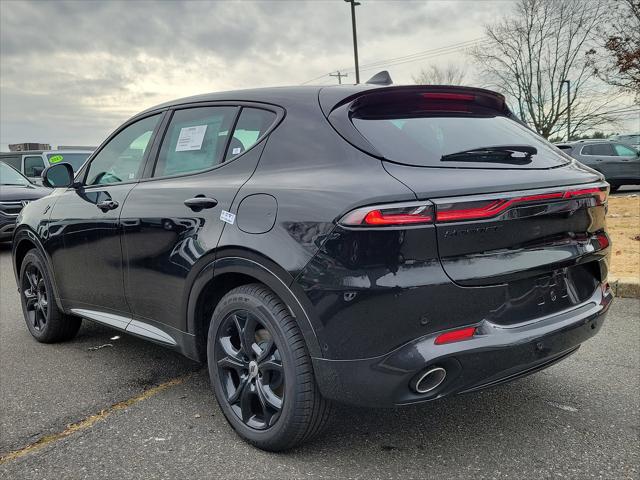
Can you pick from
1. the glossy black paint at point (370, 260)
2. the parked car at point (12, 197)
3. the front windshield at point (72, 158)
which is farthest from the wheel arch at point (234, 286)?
the front windshield at point (72, 158)

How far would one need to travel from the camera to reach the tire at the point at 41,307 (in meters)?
4.18

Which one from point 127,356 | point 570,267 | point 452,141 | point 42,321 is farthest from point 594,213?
point 42,321

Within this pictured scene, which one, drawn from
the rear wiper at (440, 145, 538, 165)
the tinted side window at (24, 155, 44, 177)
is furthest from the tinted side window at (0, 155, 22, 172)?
the rear wiper at (440, 145, 538, 165)

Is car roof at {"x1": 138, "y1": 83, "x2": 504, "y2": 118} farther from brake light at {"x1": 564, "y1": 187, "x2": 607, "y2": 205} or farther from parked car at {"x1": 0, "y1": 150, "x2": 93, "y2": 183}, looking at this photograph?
parked car at {"x1": 0, "y1": 150, "x2": 93, "y2": 183}

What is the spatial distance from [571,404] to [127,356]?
113 inches

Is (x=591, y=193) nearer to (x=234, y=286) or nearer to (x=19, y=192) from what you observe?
(x=234, y=286)

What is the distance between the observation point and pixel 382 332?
6.99 ft

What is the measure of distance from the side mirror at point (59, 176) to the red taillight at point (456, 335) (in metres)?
2.91

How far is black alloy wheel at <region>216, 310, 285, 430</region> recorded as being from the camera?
8.27 ft

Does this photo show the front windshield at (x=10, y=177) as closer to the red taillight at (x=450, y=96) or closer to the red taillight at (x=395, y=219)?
the red taillight at (x=450, y=96)

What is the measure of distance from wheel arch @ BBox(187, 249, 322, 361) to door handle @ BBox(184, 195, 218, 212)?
0.27 meters

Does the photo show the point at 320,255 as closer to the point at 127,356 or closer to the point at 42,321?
the point at 127,356

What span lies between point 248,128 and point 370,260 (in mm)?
1118

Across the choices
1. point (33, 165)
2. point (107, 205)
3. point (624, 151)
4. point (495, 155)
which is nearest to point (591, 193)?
point (495, 155)
